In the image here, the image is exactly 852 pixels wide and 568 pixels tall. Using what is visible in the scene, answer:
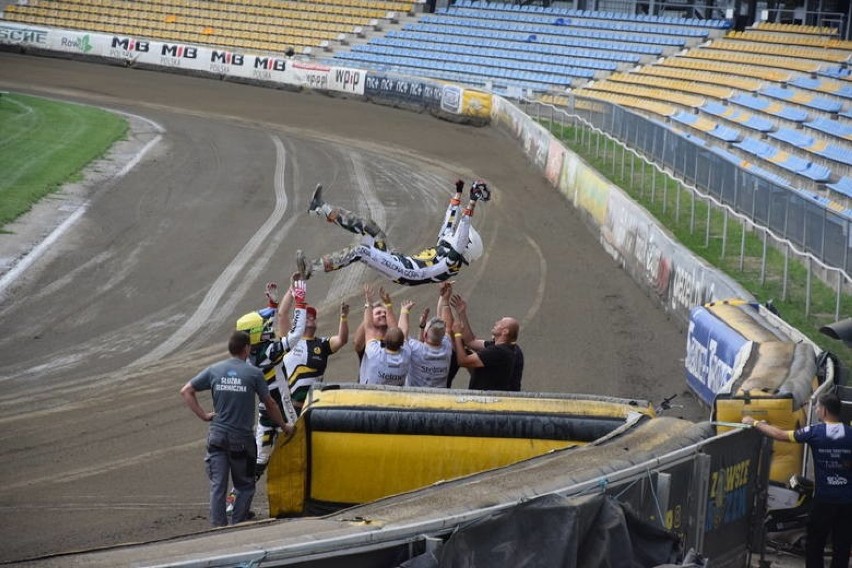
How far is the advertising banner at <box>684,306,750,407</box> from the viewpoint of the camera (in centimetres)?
1380

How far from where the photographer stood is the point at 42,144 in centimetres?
3312

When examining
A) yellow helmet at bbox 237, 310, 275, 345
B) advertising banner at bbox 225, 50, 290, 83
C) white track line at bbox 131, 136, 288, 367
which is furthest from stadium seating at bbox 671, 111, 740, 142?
yellow helmet at bbox 237, 310, 275, 345

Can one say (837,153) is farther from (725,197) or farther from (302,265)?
(302,265)

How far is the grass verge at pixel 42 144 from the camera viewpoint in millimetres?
27281

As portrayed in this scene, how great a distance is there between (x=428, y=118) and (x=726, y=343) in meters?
27.5

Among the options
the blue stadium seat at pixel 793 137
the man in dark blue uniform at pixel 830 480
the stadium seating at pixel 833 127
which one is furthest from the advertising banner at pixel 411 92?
the man in dark blue uniform at pixel 830 480

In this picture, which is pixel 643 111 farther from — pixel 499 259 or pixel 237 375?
pixel 237 375

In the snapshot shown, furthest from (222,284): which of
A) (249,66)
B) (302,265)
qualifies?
(249,66)

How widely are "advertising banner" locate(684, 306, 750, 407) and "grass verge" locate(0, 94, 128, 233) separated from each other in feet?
44.8

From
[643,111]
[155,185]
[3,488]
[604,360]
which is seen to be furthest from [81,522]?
[643,111]

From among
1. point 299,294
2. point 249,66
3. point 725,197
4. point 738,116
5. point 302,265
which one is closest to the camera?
point 299,294

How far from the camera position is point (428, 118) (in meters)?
40.7

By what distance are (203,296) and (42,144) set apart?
14.9m

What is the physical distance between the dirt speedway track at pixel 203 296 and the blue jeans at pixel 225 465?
0.75 meters
